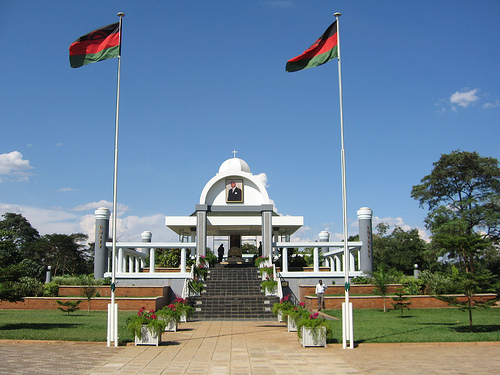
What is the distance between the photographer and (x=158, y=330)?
1179cm

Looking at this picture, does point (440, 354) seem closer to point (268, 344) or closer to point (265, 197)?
point (268, 344)

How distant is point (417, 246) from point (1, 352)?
47.5 meters

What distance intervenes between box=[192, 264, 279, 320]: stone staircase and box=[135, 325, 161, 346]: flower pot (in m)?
7.56

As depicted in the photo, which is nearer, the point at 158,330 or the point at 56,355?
the point at 56,355

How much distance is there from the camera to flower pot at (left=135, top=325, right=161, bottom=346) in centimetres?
1179

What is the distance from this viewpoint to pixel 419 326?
14.9 m

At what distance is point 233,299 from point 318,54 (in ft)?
40.3

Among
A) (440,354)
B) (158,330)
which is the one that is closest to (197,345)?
(158,330)

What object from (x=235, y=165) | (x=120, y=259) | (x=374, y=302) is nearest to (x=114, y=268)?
(x=374, y=302)

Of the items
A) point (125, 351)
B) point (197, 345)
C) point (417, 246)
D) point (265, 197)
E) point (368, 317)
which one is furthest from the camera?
point (417, 246)

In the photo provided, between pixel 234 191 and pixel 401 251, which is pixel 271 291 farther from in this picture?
pixel 401 251

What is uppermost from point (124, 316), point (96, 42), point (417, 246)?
point (96, 42)

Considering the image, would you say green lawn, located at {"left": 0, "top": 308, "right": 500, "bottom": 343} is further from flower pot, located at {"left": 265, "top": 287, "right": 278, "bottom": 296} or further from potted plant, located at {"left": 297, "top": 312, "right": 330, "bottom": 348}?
flower pot, located at {"left": 265, "top": 287, "right": 278, "bottom": 296}

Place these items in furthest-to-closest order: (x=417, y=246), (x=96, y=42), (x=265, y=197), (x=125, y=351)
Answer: (x=417, y=246) → (x=265, y=197) → (x=96, y=42) → (x=125, y=351)
